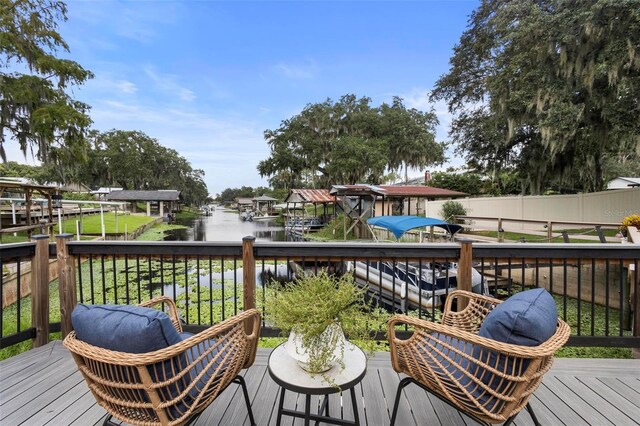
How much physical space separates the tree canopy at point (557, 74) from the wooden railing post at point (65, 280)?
971 centimetres

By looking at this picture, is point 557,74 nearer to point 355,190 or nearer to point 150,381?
point 355,190

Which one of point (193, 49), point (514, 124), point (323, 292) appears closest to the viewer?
point (323, 292)

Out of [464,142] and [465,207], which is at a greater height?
Result: [464,142]

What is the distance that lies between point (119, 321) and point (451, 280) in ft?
19.6

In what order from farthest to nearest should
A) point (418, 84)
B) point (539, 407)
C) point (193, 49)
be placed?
point (418, 84) < point (193, 49) < point (539, 407)

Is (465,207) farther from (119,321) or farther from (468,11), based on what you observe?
(119,321)

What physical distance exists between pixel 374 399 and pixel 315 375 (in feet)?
2.47

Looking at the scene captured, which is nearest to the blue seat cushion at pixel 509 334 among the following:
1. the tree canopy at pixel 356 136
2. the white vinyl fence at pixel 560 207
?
the white vinyl fence at pixel 560 207

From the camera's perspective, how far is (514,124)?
1030 centimetres

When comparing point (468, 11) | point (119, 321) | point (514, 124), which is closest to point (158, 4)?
point (119, 321)

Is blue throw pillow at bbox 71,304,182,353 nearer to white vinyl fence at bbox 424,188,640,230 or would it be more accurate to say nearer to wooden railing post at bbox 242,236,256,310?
wooden railing post at bbox 242,236,256,310

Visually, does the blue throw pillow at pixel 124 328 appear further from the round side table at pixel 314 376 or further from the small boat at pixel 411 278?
the small boat at pixel 411 278

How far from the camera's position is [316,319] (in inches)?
51.8

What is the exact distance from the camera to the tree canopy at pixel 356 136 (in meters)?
23.9
